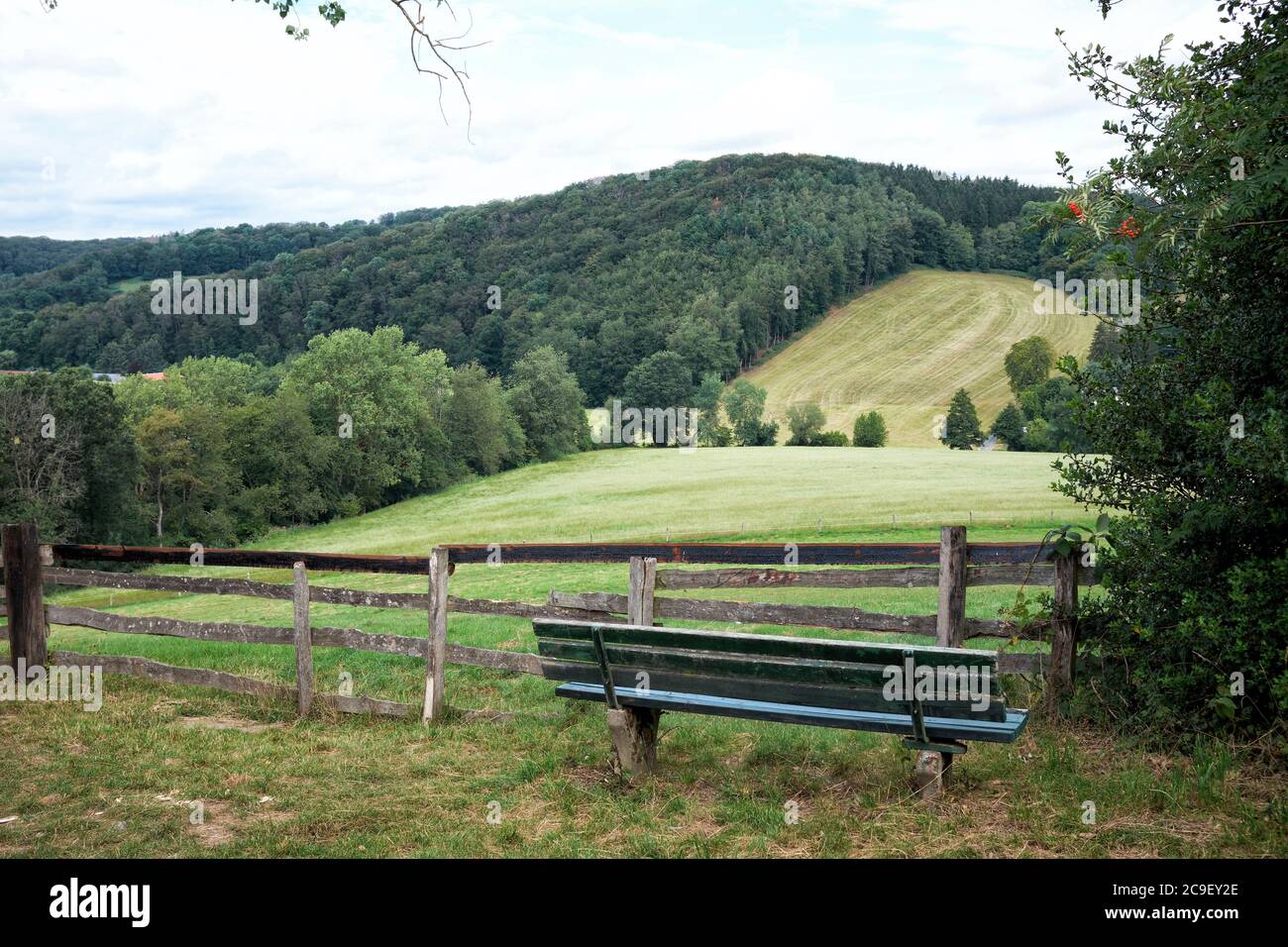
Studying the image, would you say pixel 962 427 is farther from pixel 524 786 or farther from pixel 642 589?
pixel 524 786

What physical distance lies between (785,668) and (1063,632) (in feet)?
9.87

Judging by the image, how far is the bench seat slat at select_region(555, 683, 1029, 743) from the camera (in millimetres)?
5887

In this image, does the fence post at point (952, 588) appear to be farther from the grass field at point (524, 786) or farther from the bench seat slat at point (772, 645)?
the bench seat slat at point (772, 645)

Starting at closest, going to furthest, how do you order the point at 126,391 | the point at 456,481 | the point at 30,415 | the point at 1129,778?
the point at 1129,778 → the point at 30,415 → the point at 456,481 → the point at 126,391

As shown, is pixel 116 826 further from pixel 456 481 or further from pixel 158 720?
pixel 456 481

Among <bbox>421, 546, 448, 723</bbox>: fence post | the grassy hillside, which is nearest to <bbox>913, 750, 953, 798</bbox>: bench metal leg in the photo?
<bbox>421, 546, 448, 723</bbox>: fence post

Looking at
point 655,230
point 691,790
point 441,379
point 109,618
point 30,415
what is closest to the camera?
point 691,790

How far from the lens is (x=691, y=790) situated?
269 inches

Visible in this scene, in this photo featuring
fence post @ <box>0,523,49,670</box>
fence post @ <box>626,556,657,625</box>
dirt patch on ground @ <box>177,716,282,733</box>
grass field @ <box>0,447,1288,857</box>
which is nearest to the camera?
grass field @ <box>0,447,1288,857</box>

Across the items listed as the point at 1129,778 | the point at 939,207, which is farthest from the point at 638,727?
the point at 939,207

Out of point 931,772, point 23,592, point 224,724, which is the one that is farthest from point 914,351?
point 931,772

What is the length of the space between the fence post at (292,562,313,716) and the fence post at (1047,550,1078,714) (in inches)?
258

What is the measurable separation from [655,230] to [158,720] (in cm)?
11297

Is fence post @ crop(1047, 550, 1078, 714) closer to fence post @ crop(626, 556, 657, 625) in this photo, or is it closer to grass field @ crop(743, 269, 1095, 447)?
fence post @ crop(626, 556, 657, 625)
